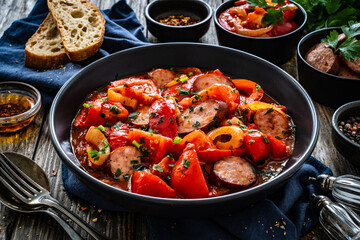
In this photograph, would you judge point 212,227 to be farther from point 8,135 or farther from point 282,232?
point 8,135

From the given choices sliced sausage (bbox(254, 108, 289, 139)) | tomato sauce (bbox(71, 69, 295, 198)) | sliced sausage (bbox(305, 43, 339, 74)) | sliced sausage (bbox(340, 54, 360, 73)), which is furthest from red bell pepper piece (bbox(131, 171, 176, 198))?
sliced sausage (bbox(340, 54, 360, 73))

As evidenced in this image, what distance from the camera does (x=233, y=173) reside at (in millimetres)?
2453

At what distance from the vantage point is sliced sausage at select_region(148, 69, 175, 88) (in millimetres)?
3370

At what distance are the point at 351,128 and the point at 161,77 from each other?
1.64 meters

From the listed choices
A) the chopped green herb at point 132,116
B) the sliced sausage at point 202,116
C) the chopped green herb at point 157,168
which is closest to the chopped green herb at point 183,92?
the sliced sausage at point 202,116

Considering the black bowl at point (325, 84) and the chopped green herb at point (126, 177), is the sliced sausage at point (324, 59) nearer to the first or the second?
the black bowl at point (325, 84)

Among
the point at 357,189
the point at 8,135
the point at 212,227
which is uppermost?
the point at 357,189

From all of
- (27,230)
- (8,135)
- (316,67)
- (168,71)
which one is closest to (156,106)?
(168,71)

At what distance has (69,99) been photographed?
3.00 meters

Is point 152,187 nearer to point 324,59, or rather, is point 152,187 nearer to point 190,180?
point 190,180

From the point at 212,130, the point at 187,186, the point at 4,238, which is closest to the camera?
the point at 187,186

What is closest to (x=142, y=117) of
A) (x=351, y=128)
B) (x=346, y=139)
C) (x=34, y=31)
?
(x=346, y=139)

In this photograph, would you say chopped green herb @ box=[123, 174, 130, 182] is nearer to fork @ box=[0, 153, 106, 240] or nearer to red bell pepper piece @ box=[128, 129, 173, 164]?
red bell pepper piece @ box=[128, 129, 173, 164]

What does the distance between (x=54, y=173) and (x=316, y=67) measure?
2506 millimetres
